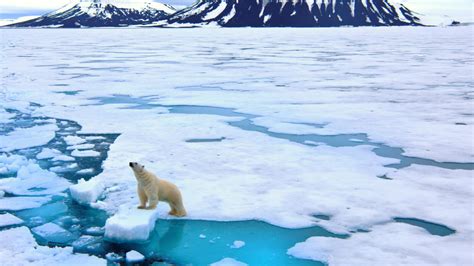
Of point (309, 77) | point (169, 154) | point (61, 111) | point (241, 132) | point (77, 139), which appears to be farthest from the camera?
point (309, 77)

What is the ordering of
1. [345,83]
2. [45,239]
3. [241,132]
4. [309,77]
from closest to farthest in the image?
[45,239]
[241,132]
[345,83]
[309,77]

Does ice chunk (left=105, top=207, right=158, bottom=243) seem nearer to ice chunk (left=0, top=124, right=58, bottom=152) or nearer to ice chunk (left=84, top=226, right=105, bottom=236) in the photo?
ice chunk (left=84, top=226, right=105, bottom=236)

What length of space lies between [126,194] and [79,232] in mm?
993

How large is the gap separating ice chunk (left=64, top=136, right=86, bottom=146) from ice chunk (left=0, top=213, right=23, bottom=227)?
2.90 metres

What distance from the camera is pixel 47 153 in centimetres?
714

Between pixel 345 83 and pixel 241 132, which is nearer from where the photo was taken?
pixel 241 132

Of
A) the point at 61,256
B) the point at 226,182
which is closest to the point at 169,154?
the point at 226,182

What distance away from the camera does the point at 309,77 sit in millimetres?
17812

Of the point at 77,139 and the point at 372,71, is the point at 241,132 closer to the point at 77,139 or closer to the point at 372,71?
the point at 77,139

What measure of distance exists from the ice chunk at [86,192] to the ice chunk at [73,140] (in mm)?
2608

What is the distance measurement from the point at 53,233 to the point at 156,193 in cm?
103

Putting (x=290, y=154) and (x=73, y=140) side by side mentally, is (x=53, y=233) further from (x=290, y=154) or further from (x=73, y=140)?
(x=290, y=154)

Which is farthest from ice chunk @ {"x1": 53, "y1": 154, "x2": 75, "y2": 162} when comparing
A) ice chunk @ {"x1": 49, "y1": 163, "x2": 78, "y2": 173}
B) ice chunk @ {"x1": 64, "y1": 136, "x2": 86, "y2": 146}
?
ice chunk @ {"x1": 64, "y1": 136, "x2": 86, "y2": 146}

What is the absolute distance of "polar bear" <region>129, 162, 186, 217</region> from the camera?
4.74 meters
